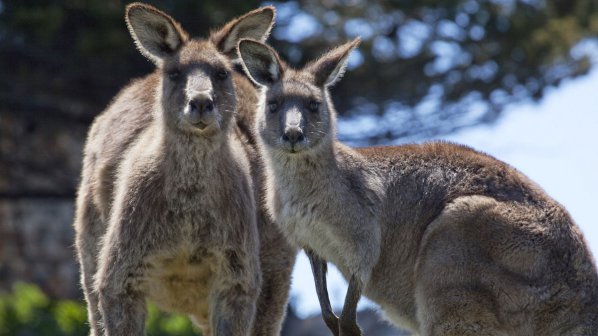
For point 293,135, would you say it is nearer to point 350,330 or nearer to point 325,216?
point 325,216

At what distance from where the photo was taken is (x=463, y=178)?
8969mm

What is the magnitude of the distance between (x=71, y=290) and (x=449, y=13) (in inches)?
298

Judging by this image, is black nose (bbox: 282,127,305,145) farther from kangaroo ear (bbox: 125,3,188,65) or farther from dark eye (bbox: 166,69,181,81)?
kangaroo ear (bbox: 125,3,188,65)

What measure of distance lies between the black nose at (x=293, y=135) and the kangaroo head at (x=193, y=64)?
0.40m

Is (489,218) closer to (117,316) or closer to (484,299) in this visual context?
(484,299)

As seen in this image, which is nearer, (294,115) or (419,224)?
(294,115)

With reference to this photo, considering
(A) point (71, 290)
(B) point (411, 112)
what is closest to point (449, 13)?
(B) point (411, 112)

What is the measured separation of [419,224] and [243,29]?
1874 mm

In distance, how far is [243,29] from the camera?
29.9ft

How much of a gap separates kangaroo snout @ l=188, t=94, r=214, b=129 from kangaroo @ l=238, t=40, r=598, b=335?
59 cm

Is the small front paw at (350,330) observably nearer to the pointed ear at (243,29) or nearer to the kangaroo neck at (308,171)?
the kangaroo neck at (308,171)

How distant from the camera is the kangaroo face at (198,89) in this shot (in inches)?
326

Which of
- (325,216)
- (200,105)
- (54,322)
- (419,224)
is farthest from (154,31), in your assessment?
(54,322)

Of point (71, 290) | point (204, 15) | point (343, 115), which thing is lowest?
point (71, 290)
